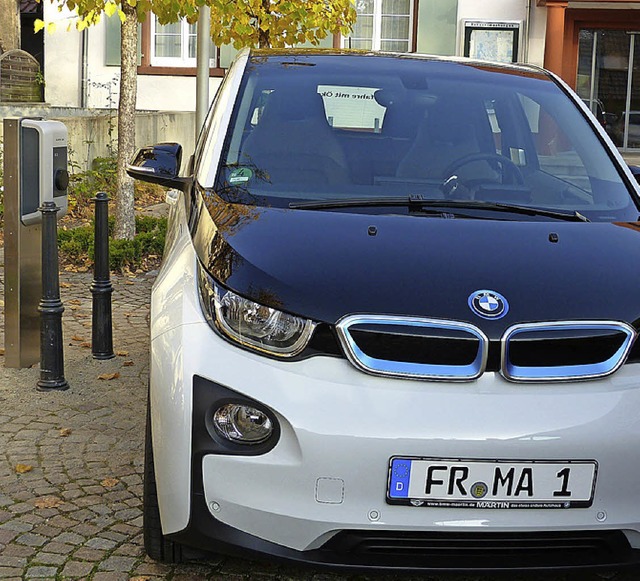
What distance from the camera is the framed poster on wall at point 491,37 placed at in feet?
60.1

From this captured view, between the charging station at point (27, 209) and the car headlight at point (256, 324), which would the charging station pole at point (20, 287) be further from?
the car headlight at point (256, 324)

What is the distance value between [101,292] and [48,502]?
223 cm

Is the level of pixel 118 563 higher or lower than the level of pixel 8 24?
lower

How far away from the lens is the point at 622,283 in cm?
309

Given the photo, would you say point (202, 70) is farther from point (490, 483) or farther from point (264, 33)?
point (490, 483)

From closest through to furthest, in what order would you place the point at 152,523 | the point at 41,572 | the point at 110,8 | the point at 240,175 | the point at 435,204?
the point at 152,523, the point at 41,572, the point at 435,204, the point at 240,175, the point at 110,8

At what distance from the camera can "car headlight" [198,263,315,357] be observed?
291cm

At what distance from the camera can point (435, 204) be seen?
12.1 ft

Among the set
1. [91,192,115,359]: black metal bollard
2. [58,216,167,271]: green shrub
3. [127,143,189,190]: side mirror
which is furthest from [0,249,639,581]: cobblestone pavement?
[58,216,167,271]: green shrub

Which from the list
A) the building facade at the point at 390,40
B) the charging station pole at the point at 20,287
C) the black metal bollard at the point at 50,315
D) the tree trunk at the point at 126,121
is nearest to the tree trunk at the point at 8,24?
the building facade at the point at 390,40

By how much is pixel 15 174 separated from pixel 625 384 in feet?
11.4

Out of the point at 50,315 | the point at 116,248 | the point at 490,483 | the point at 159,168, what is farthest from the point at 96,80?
the point at 490,483

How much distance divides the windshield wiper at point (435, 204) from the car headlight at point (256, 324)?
0.66 meters

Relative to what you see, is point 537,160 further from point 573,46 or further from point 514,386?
point 573,46
